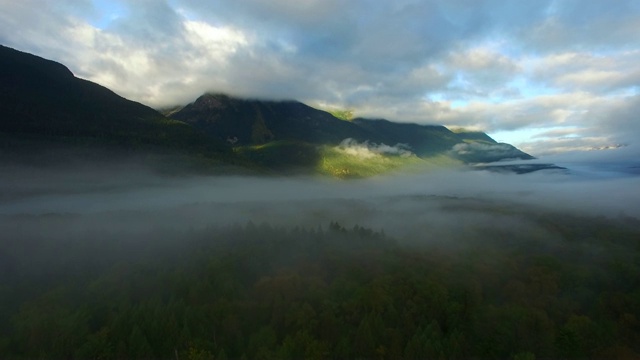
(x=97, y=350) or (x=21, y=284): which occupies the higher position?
(x=97, y=350)

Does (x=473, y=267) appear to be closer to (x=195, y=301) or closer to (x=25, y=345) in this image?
(x=195, y=301)

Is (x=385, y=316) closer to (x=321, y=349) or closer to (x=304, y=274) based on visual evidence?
(x=321, y=349)

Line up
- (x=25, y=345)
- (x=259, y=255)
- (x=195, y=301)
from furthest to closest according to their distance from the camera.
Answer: (x=259, y=255) → (x=195, y=301) → (x=25, y=345)

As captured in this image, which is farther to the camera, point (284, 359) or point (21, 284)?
point (21, 284)

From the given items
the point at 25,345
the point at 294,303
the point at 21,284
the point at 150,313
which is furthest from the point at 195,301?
the point at 21,284

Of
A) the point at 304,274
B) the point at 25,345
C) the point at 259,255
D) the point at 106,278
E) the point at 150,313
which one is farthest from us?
the point at 259,255

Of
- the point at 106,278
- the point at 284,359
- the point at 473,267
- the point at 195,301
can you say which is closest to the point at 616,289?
the point at 473,267
